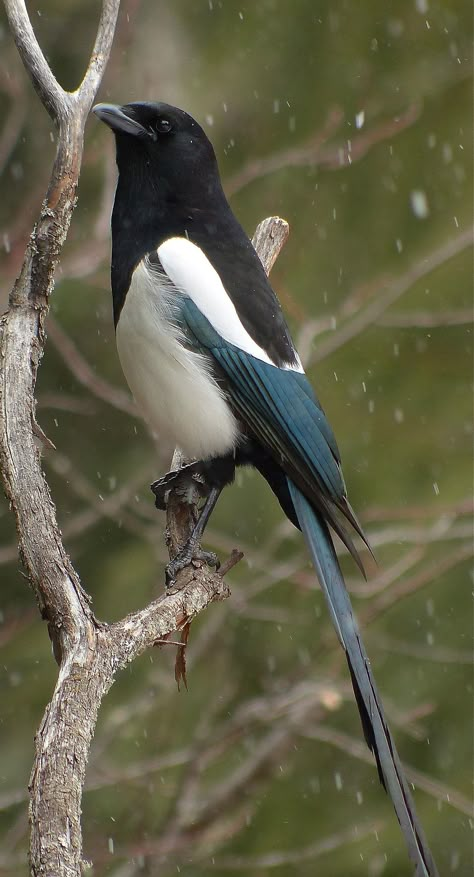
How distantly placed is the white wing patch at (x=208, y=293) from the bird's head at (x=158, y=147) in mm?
149

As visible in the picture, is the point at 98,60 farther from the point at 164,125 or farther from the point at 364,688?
the point at 364,688

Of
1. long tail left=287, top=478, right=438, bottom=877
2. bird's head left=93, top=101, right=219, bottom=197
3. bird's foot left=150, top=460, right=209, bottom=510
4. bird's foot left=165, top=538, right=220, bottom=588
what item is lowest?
long tail left=287, top=478, right=438, bottom=877

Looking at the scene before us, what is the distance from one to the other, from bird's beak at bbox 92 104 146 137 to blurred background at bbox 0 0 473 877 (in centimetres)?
83

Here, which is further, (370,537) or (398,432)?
(398,432)

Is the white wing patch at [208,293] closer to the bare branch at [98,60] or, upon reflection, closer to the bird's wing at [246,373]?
the bird's wing at [246,373]

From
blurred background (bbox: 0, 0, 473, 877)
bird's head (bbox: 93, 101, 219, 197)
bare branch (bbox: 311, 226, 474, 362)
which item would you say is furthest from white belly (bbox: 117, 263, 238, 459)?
bare branch (bbox: 311, 226, 474, 362)

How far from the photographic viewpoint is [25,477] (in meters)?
1.68

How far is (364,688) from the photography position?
191 cm

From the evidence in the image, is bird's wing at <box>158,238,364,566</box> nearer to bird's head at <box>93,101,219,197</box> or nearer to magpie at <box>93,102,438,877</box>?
magpie at <box>93,102,438,877</box>

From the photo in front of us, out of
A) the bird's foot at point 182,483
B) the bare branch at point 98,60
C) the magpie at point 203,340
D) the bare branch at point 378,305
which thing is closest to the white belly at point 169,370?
the magpie at point 203,340

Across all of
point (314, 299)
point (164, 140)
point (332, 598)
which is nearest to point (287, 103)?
point (314, 299)

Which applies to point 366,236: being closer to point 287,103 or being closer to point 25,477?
point 287,103

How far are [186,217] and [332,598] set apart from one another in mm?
789

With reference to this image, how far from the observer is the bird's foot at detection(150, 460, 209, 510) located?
91.4 inches
